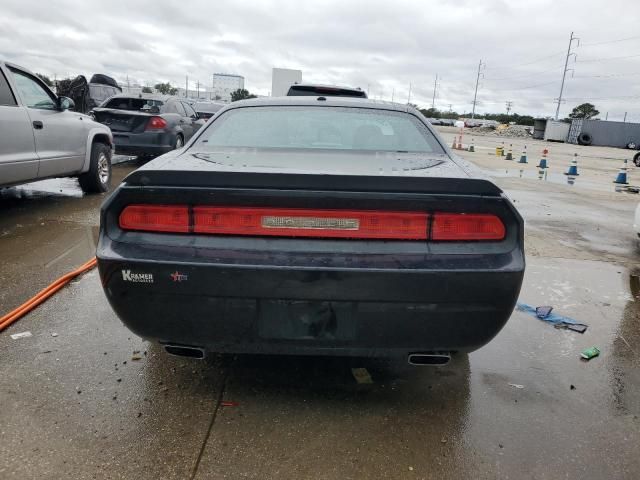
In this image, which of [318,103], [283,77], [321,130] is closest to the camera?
[321,130]

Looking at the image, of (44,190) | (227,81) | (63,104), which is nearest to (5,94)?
(63,104)

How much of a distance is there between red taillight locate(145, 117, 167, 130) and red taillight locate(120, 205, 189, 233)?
28.7ft

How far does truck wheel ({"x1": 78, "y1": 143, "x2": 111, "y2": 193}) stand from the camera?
7.62m

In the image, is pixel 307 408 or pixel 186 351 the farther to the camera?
pixel 307 408

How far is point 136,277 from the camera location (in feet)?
7.16

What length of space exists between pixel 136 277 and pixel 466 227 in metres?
1.46

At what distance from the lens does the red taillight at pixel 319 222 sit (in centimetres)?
217

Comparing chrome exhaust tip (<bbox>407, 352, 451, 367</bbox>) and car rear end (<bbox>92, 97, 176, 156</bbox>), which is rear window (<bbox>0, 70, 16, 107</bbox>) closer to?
car rear end (<bbox>92, 97, 176, 156</bbox>)

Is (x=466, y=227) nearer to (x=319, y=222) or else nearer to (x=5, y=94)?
(x=319, y=222)

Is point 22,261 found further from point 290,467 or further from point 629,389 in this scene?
point 629,389

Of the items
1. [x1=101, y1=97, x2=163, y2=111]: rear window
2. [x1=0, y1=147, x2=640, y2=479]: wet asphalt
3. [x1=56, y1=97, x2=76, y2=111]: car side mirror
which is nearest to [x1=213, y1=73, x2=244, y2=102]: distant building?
[x1=101, y1=97, x2=163, y2=111]: rear window

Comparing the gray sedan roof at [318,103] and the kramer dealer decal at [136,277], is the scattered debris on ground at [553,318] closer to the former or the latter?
the gray sedan roof at [318,103]

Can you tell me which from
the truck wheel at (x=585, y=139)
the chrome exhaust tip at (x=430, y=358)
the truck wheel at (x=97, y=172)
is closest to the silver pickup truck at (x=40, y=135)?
the truck wheel at (x=97, y=172)

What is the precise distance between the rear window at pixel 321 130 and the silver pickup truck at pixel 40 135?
11.2 ft
